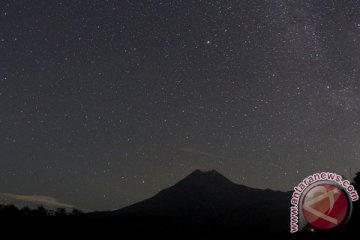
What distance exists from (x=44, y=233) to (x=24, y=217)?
12.2 m

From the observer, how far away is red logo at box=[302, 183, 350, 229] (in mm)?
34781

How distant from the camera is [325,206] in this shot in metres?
36.4

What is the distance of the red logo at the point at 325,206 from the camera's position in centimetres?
3478

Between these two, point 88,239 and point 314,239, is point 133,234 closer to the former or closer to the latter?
point 88,239

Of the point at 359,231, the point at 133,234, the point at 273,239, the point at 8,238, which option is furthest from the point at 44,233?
the point at 359,231

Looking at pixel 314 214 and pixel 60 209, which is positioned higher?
pixel 60 209

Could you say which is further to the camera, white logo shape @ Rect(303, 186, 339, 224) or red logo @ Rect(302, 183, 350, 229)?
white logo shape @ Rect(303, 186, 339, 224)

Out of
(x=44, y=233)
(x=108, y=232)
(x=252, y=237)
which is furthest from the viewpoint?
(x=252, y=237)

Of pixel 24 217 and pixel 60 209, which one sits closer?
pixel 24 217

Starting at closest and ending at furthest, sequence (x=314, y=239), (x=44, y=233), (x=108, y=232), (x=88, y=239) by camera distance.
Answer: (x=314, y=239) → (x=44, y=233) → (x=88, y=239) → (x=108, y=232)

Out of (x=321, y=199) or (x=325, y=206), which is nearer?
(x=325, y=206)

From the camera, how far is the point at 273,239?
98.9m

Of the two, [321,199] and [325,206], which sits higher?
Result: [321,199]

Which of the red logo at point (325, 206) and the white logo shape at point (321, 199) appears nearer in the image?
the red logo at point (325, 206)
